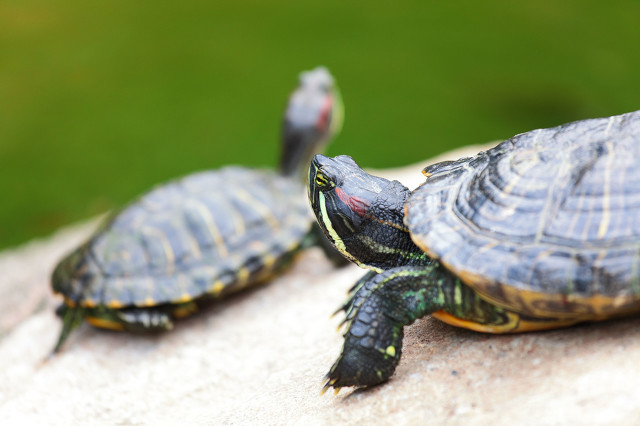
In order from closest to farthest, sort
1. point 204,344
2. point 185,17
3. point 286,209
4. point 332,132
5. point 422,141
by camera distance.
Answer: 1. point 204,344
2. point 286,209
3. point 332,132
4. point 422,141
5. point 185,17

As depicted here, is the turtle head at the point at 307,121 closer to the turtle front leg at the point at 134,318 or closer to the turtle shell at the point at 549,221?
the turtle front leg at the point at 134,318

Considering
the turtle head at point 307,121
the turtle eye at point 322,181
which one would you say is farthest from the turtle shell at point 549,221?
the turtle head at point 307,121

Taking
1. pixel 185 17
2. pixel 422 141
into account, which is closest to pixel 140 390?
pixel 422 141

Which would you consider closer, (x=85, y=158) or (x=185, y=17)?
(x=85, y=158)

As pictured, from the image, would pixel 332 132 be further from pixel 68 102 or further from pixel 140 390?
pixel 68 102

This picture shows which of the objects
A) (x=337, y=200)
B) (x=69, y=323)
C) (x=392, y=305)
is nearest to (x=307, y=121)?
(x=69, y=323)

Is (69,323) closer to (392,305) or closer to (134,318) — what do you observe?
(134,318)

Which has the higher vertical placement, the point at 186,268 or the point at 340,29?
the point at 340,29
